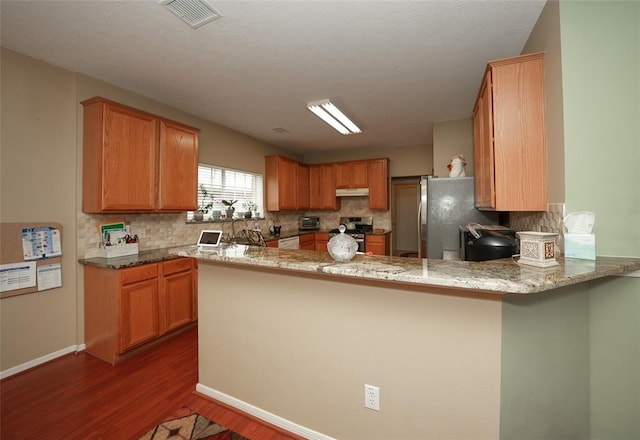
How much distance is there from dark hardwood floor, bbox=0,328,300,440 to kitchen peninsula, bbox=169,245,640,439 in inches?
17.5

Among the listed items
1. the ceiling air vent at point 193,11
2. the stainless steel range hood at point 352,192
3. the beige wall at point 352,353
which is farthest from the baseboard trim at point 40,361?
the stainless steel range hood at point 352,192

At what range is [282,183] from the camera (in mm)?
5012

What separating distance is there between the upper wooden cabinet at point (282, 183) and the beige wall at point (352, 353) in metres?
3.11

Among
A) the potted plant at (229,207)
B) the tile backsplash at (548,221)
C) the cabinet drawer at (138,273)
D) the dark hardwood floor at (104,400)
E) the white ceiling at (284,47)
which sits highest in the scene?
the white ceiling at (284,47)

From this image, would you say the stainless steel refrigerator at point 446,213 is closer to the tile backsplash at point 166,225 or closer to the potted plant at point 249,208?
the tile backsplash at point 166,225

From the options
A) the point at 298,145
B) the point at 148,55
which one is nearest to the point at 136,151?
the point at 148,55

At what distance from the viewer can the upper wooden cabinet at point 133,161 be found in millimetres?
2479

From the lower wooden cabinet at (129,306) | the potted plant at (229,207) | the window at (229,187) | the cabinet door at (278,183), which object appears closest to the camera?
the lower wooden cabinet at (129,306)

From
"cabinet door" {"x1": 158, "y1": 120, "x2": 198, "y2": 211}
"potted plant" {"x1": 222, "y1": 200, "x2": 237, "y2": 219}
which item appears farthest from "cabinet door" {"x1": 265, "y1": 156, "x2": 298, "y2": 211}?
"cabinet door" {"x1": 158, "y1": 120, "x2": 198, "y2": 211}

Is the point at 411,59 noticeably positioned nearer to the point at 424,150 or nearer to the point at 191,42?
the point at 191,42

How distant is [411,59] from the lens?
233cm

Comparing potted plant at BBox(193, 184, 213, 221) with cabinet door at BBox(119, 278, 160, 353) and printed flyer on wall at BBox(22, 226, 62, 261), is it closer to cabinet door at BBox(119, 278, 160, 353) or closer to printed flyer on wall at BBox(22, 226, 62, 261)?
cabinet door at BBox(119, 278, 160, 353)

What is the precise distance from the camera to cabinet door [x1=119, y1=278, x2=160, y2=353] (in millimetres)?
2400

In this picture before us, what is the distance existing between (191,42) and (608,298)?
311cm
